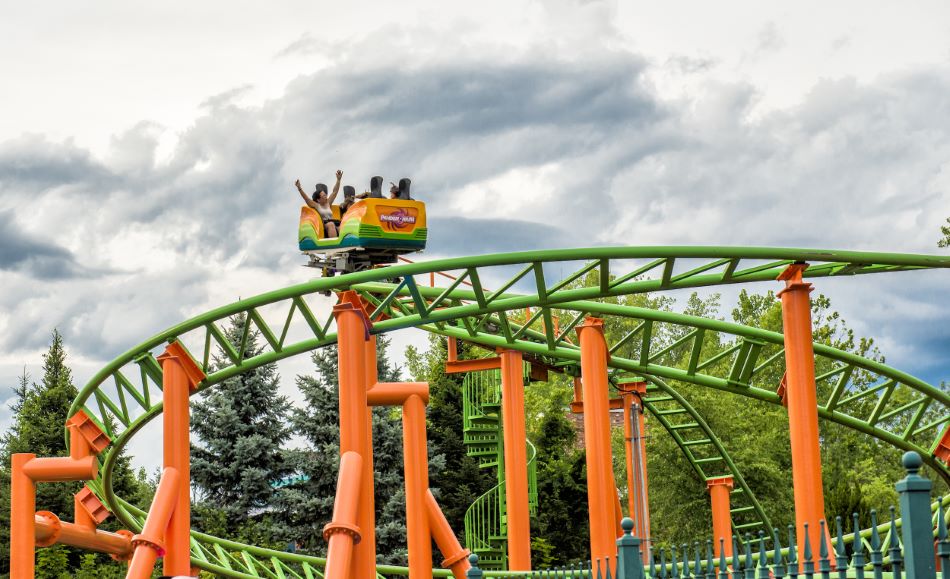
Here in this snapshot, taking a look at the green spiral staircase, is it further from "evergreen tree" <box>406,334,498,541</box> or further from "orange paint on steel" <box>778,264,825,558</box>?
"orange paint on steel" <box>778,264,825,558</box>

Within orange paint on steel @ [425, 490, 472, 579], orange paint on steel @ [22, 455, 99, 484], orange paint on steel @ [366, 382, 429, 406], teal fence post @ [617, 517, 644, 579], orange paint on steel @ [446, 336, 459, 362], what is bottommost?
teal fence post @ [617, 517, 644, 579]

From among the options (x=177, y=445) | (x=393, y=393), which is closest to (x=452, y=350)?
(x=393, y=393)

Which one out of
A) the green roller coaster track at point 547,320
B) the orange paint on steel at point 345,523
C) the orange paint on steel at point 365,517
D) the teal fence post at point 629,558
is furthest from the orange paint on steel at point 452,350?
the teal fence post at point 629,558

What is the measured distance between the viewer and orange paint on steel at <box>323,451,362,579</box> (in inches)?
500

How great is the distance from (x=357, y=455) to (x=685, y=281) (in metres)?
3.75

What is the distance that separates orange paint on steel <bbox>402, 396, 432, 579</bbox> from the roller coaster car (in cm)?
722

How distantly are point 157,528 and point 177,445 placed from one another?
1024 mm

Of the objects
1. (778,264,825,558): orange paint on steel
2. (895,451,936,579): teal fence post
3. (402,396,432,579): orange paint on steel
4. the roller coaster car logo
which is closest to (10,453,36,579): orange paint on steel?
(402,396,432,579): orange paint on steel

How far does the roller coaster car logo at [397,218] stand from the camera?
22.4 metres

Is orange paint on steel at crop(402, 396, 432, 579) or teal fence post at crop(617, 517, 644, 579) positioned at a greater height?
orange paint on steel at crop(402, 396, 432, 579)

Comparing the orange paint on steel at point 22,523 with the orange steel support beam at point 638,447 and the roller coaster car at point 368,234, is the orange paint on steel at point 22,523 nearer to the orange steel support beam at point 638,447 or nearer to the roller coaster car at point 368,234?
the roller coaster car at point 368,234

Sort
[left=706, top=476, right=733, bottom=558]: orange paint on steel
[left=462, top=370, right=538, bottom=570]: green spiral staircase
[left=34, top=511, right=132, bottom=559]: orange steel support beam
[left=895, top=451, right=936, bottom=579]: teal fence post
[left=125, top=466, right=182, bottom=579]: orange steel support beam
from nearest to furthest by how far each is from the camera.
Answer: [left=895, top=451, right=936, bottom=579]: teal fence post
[left=125, top=466, right=182, bottom=579]: orange steel support beam
[left=34, top=511, right=132, bottom=559]: orange steel support beam
[left=706, top=476, right=733, bottom=558]: orange paint on steel
[left=462, top=370, right=538, bottom=570]: green spiral staircase

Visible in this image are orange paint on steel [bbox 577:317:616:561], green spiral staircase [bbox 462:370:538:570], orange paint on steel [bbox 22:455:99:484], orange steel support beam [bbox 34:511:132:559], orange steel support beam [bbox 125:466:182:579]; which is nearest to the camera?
orange steel support beam [bbox 125:466:182:579]

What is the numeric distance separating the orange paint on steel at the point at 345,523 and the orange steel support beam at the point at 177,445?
232 centimetres
